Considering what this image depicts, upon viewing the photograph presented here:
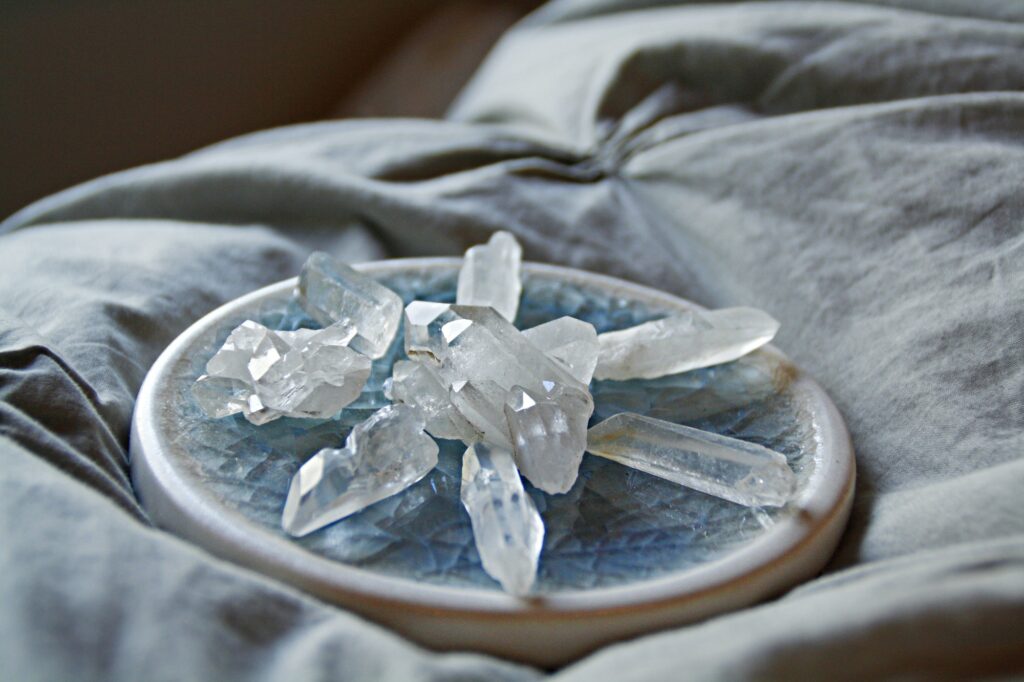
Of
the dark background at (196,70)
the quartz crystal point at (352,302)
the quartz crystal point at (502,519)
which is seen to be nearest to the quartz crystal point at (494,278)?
the quartz crystal point at (352,302)

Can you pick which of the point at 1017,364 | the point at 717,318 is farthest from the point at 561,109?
the point at 1017,364

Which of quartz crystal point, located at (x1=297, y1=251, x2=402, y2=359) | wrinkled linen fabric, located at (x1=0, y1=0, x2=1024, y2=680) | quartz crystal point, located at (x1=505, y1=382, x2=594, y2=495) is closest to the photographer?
wrinkled linen fabric, located at (x1=0, y1=0, x2=1024, y2=680)

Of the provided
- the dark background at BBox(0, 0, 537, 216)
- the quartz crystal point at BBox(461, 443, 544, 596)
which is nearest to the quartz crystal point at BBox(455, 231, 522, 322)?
the quartz crystal point at BBox(461, 443, 544, 596)

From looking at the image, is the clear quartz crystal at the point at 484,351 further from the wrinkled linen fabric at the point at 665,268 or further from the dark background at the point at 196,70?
the dark background at the point at 196,70

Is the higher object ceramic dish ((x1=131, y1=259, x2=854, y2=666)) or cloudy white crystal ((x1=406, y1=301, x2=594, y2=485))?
cloudy white crystal ((x1=406, y1=301, x2=594, y2=485))

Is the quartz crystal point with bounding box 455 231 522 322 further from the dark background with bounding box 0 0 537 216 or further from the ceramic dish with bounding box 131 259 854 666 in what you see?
the dark background with bounding box 0 0 537 216

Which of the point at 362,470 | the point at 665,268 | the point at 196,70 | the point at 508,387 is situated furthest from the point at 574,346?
the point at 196,70

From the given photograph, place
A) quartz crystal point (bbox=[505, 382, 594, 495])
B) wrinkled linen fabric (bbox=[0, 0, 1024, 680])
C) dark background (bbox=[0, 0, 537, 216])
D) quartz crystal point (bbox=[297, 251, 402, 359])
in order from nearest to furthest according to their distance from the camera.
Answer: wrinkled linen fabric (bbox=[0, 0, 1024, 680]), quartz crystal point (bbox=[505, 382, 594, 495]), quartz crystal point (bbox=[297, 251, 402, 359]), dark background (bbox=[0, 0, 537, 216])
